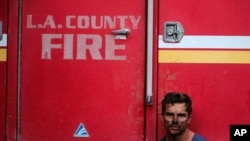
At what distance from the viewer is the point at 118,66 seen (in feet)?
9.21

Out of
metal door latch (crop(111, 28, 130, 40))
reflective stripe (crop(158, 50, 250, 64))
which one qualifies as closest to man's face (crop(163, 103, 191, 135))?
reflective stripe (crop(158, 50, 250, 64))

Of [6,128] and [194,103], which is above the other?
[194,103]

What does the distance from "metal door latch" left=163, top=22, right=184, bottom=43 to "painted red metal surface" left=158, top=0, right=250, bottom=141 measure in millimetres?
33

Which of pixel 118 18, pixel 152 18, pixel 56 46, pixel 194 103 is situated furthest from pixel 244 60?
pixel 56 46

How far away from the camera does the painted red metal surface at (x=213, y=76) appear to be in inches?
108

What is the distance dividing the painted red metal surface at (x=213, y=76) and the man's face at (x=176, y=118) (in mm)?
167

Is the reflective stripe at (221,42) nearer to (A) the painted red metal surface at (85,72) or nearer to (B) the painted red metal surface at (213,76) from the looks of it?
(B) the painted red metal surface at (213,76)

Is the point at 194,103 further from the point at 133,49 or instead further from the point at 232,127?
the point at 133,49

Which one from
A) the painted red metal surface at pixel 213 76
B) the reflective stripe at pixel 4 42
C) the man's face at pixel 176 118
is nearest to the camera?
the man's face at pixel 176 118

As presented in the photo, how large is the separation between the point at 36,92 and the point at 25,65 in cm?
19

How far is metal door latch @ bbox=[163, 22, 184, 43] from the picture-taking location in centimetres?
277

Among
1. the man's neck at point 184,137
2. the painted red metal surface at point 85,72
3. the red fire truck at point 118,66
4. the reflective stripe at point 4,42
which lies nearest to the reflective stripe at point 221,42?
the red fire truck at point 118,66

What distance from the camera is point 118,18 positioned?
111 inches

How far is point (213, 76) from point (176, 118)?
0.38m
